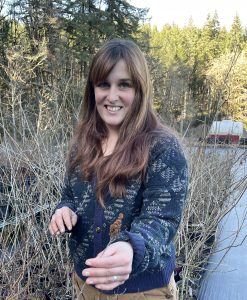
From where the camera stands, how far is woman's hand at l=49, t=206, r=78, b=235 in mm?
1325

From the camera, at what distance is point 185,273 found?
2578 millimetres

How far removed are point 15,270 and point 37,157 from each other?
155cm

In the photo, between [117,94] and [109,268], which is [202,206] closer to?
[117,94]

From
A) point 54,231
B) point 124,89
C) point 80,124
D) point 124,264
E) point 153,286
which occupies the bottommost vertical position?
point 153,286

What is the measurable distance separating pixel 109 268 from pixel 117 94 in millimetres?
668

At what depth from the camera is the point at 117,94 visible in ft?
4.37

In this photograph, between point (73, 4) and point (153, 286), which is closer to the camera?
point (153, 286)

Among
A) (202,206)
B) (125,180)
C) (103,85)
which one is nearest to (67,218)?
(125,180)

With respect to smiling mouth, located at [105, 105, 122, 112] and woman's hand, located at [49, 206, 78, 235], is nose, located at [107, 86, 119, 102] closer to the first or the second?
smiling mouth, located at [105, 105, 122, 112]

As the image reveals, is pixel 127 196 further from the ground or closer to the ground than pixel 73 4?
closer to the ground

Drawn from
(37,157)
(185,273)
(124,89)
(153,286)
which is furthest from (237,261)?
(124,89)

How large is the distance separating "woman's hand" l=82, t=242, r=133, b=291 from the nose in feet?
1.92

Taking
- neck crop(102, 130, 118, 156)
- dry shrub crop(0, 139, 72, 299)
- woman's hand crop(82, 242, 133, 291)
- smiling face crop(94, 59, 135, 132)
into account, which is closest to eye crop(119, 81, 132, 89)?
smiling face crop(94, 59, 135, 132)

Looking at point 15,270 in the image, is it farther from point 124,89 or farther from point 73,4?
point 73,4
